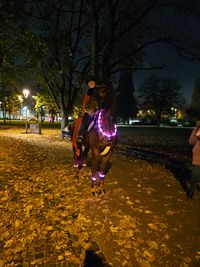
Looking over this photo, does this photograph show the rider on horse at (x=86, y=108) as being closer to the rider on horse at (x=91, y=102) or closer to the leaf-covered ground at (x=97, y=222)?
the rider on horse at (x=91, y=102)

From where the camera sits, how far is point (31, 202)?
23.6ft

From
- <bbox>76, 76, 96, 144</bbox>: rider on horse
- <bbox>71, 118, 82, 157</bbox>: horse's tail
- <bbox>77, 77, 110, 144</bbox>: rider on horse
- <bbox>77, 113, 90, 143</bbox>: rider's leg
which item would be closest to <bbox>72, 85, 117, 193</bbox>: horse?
<bbox>77, 77, 110, 144</bbox>: rider on horse

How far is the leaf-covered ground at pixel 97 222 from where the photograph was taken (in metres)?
4.52

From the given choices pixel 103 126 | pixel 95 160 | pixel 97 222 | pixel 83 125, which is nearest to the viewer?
pixel 97 222

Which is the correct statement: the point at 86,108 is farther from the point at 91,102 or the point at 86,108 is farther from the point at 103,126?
the point at 103,126

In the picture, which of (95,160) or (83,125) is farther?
(83,125)

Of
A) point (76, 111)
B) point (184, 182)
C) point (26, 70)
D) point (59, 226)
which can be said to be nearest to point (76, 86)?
point (76, 111)

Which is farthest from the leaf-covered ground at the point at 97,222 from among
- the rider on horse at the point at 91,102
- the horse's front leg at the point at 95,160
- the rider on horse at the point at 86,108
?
the rider on horse at the point at 91,102

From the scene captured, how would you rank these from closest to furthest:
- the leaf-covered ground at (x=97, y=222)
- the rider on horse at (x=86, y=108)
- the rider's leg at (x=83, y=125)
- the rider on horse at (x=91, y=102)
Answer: the leaf-covered ground at (x=97, y=222) < the rider on horse at (x=91, y=102) < the rider on horse at (x=86, y=108) < the rider's leg at (x=83, y=125)

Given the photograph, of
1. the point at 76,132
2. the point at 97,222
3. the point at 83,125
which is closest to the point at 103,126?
the point at 83,125

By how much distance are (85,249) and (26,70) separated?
1436 inches

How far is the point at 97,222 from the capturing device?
232 inches

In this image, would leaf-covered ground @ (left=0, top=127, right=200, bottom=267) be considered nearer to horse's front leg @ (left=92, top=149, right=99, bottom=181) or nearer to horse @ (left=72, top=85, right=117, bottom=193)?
horse's front leg @ (left=92, top=149, right=99, bottom=181)

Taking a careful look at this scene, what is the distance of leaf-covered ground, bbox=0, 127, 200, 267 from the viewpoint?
4520 mm
